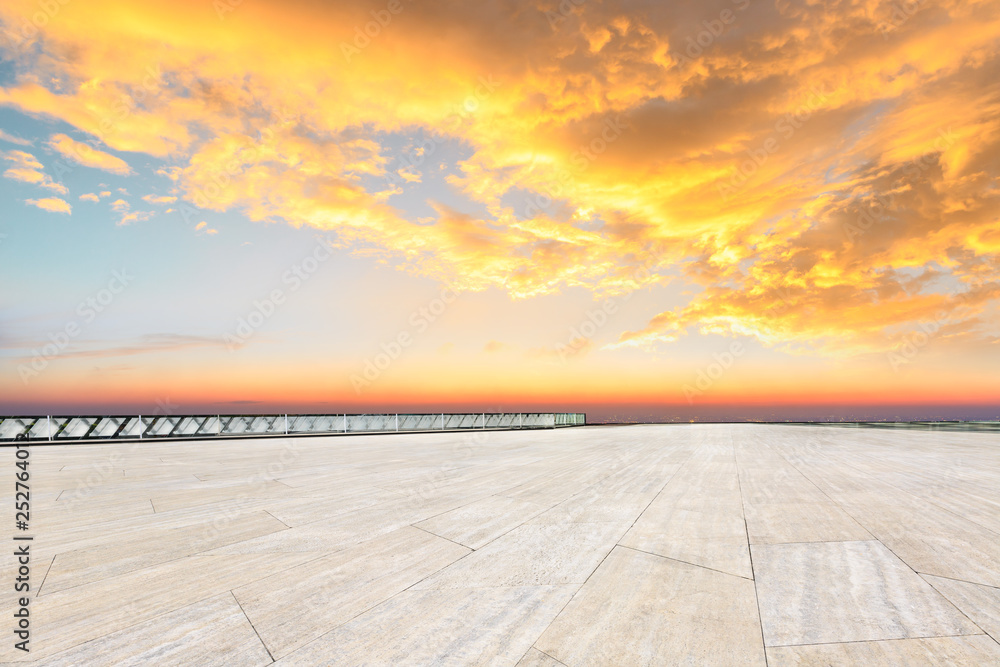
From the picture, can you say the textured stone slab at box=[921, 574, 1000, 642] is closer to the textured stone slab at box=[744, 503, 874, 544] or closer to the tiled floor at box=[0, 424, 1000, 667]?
the tiled floor at box=[0, 424, 1000, 667]

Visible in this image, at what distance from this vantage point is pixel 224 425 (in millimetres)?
19516

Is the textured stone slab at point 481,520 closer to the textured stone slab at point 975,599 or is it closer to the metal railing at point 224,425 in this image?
the textured stone slab at point 975,599

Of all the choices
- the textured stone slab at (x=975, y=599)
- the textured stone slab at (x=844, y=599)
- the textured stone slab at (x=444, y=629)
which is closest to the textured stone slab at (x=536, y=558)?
the textured stone slab at (x=444, y=629)

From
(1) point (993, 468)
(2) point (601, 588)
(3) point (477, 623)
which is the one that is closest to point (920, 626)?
(2) point (601, 588)

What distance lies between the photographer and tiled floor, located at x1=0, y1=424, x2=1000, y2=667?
6.53 ft

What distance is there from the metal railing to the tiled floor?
15.7 meters

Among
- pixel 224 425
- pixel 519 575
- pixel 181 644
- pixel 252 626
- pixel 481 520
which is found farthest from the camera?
Result: pixel 224 425

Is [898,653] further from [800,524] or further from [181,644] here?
[181,644]

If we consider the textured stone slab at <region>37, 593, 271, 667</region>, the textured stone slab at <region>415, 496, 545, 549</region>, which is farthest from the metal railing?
the textured stone slab at <region>37, 593, 271, 667</region>

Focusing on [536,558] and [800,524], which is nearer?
[536,558]

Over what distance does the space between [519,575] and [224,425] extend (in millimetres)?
21350

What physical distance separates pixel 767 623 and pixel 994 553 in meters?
2.53

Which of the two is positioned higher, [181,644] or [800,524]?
[800,524]

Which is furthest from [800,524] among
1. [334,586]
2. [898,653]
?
[334,586]
